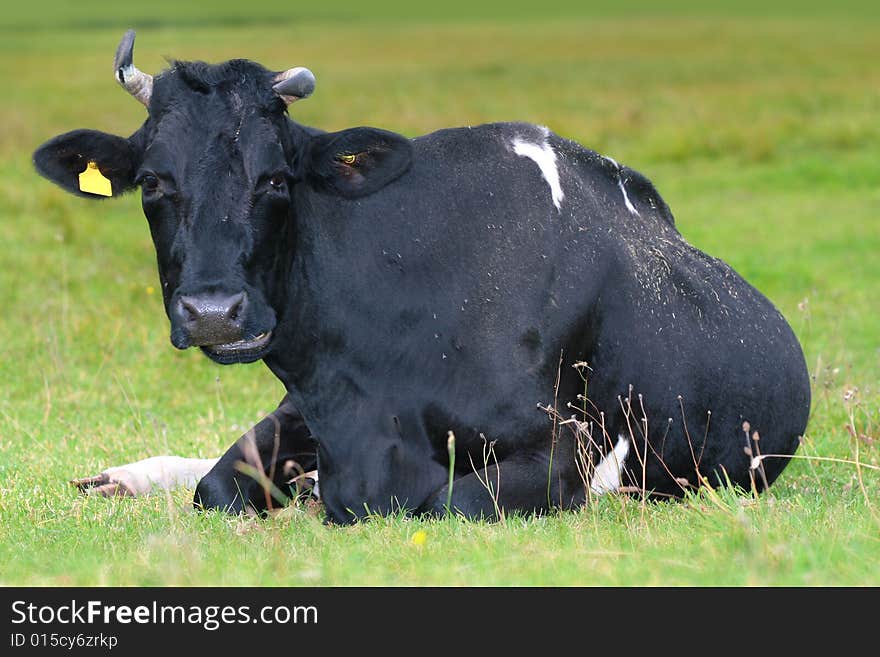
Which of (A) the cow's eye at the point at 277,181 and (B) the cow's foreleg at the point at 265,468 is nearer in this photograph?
(A) the cow's eye at the point at 277,181

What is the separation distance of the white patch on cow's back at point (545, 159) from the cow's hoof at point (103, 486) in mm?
2987

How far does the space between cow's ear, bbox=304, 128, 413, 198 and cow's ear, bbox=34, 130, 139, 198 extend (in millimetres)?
975

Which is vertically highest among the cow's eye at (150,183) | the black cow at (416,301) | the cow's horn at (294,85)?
the cow's horn at (294,85)

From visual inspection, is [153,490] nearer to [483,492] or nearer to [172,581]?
[483,492]

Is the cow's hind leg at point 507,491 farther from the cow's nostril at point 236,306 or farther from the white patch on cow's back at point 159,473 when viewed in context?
the white patch on cow's back at point 159,473

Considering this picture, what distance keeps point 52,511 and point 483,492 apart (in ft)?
7.74

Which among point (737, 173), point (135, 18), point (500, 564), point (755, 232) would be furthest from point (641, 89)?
point (135, 18)

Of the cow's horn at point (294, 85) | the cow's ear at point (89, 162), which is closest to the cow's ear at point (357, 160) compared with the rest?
the cow's horn at point (294, 85)

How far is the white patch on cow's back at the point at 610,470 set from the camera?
797 centimetres

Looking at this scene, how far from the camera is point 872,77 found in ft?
131

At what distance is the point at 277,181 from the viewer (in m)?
7.38

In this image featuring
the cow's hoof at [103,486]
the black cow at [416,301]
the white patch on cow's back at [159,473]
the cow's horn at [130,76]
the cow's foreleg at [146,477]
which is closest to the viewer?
the black cow at [416,301]

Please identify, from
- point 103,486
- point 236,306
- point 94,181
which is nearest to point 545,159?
point 236,306
